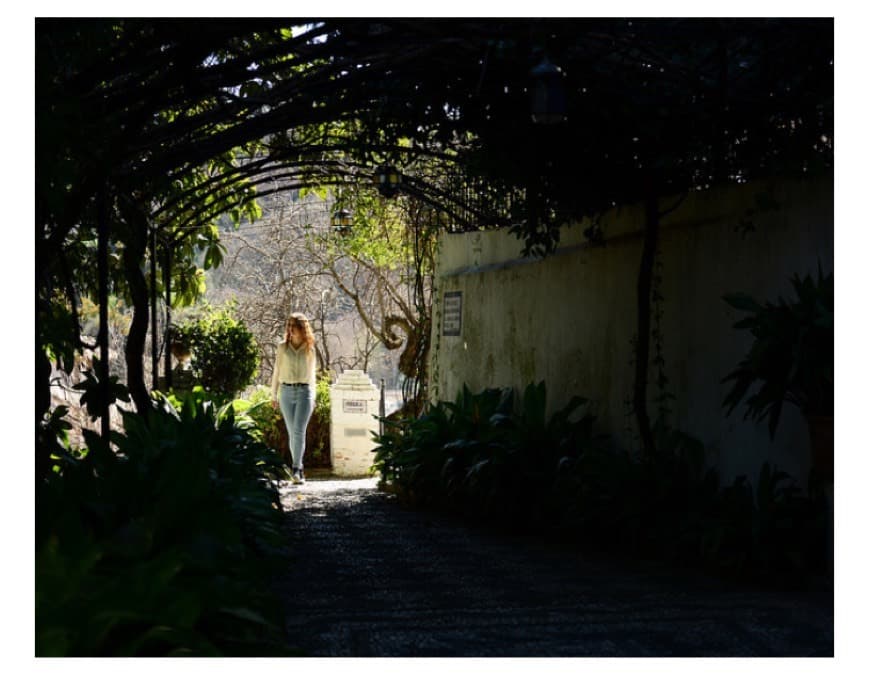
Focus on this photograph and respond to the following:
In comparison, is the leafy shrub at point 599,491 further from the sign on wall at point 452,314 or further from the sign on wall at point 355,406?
the sign on wall at point 355,406

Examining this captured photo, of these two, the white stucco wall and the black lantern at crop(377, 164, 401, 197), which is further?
the black lantern at crop(377, 164, 401, 197)

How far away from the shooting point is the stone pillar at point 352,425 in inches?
488

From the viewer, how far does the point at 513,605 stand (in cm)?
445

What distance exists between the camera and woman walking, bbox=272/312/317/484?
10305 mm

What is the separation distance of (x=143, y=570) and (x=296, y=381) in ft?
25.5

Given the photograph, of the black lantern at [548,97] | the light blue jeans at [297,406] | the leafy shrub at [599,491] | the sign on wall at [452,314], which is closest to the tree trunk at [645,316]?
the leafy shrub at [599,491]

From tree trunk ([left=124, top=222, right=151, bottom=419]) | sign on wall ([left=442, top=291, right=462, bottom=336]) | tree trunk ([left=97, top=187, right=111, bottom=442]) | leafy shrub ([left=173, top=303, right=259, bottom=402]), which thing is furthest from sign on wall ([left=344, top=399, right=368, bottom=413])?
tree trunk ([left=97, top=187, right=111, bottom=442])

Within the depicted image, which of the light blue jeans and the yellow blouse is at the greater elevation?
the yellow blouse

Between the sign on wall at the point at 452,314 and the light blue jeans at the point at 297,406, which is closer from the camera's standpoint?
the sign on wall at the point at 452,314

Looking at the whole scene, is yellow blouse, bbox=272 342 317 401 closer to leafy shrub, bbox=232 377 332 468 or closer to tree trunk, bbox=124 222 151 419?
leafy shrub, bbox=232 377 332 468

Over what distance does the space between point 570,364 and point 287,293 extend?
9.89 m

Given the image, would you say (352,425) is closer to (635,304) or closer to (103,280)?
(635,304)

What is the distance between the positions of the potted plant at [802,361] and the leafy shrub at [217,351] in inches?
343

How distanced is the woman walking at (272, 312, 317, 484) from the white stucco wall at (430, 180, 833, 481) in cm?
134
